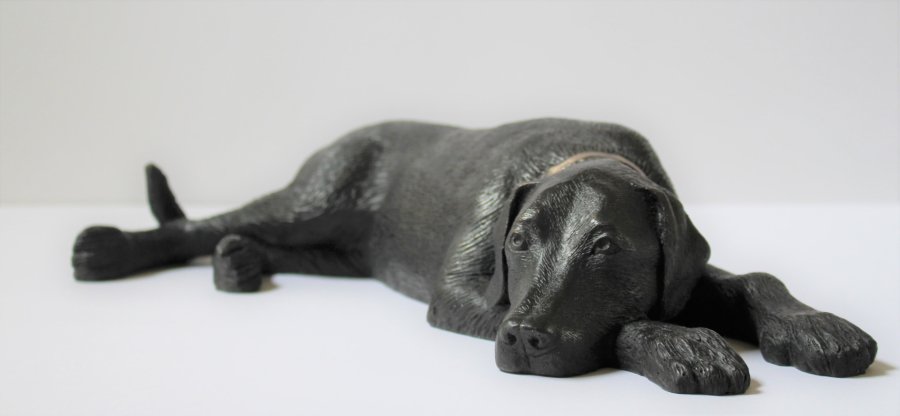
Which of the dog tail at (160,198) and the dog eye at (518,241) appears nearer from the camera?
the dog eye at (518,241)

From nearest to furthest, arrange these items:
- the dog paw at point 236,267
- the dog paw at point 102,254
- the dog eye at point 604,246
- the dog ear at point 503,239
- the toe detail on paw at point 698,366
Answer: the toe detail on paw at point 698,366 → the dog eye at point 604,246 → the dog ear at point 503,239 → the dog paw at point 236,267 → the dog paw at point 102,254

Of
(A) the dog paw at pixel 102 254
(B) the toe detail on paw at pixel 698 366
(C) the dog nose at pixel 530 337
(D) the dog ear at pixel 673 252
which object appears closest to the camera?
(B) the toe detail on paw at pixel 698 366

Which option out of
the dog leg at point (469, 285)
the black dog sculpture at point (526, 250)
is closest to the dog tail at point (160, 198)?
the black dog sculpture at point (526, 250)

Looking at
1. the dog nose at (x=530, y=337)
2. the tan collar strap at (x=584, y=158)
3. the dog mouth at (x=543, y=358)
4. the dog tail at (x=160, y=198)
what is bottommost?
the dog tail at (x=160, y=198)

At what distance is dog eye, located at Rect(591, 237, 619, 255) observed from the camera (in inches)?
155

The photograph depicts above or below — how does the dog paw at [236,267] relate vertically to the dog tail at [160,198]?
below

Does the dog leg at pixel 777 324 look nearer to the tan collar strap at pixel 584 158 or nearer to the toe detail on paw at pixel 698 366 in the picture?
the toe detail on paw at pixel 698 366

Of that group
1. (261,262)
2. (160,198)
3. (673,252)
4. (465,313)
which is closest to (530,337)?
(673,252)

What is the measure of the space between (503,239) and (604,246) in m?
0.48

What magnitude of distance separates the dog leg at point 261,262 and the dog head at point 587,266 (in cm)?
182

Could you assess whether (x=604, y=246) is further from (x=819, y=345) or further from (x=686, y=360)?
(x=819, y=345)

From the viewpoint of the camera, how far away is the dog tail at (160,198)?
6250mm

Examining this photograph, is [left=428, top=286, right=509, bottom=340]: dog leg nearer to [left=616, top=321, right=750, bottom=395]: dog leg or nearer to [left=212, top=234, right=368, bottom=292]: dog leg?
[left=616, top=321, right=750, bottom=395]: dog leg

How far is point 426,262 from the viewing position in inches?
205
